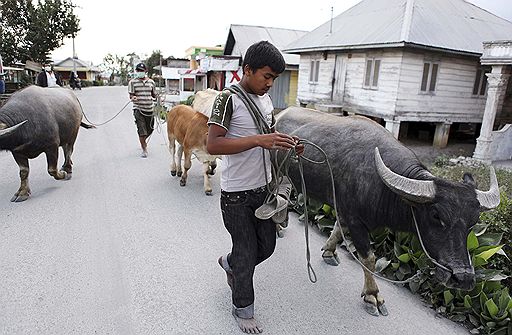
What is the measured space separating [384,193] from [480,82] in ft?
39.4

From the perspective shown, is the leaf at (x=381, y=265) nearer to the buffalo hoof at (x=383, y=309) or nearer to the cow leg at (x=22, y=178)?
the buffalo hoof at (x=383, y=309)

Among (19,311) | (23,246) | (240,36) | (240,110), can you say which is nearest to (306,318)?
(240,110)

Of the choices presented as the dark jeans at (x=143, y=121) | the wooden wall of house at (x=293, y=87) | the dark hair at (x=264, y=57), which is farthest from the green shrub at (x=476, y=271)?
the wooden wall of house at (x=293, y=87)

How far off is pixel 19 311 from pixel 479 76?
1393 centimetres

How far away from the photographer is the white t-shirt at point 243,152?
7.76 ft

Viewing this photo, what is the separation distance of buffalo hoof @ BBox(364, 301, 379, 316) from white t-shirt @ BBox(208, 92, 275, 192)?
4.61 ft

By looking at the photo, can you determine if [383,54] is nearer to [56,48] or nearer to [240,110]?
[240,110]

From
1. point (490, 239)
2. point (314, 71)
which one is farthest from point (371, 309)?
point (314, 71)

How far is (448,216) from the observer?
7.87ft

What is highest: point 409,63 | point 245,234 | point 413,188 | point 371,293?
point 409,63

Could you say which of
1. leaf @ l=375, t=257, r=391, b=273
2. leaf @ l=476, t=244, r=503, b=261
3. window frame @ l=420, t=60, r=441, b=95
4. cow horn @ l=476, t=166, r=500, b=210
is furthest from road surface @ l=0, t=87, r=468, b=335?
window frame @ l=420, t=60, r=441, b=95

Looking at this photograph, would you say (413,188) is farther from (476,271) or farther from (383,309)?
(476,271)

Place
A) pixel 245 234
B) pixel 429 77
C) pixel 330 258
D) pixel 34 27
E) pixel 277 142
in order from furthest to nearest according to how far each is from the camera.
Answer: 1. pixel 34 27
2. pixel 429 77
3. pixel 330 258
4. pixel 245 234
5. pixel 277 142

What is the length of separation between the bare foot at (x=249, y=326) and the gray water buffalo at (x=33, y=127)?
146 inches
